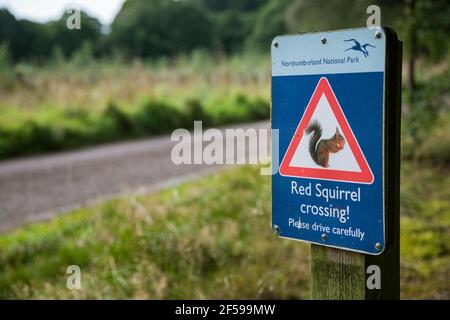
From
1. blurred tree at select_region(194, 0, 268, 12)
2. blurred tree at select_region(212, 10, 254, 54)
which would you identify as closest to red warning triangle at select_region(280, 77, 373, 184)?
blurred tree at select_region(194, 0, 268, 12)

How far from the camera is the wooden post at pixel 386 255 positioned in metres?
1.67

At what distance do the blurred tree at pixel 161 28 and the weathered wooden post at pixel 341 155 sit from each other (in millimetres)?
31557

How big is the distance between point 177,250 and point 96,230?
2.91 ft

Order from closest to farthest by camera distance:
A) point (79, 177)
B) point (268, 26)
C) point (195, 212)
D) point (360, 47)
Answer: point (360, 47), point (195, 212), point (79, 177), point (268, 26)

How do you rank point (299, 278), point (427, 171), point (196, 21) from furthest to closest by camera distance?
point (196, 21) < point (427, 171) < point (299, 278)

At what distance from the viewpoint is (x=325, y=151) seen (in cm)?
180

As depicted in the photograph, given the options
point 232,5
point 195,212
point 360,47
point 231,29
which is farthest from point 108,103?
point 232,5

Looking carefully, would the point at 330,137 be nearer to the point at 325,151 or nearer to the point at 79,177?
the point at 325,151

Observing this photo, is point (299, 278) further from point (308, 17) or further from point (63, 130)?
point (63, 130)

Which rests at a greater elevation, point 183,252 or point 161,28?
point 161,28

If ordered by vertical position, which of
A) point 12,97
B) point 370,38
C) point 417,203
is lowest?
point 417,203

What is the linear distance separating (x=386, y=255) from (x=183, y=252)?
6.00ft

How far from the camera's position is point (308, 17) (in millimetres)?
8953
